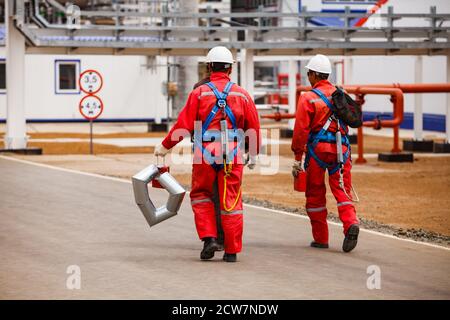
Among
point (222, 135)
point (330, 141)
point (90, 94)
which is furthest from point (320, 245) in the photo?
point (90, 94)

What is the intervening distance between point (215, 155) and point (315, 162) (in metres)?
1.34

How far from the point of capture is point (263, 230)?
13.4 m

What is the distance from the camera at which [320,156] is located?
11.8 m

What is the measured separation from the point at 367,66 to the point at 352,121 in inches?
1249

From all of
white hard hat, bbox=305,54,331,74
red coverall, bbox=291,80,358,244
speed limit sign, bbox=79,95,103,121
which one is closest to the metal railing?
speed limit sign, bbox=79,95,103,121

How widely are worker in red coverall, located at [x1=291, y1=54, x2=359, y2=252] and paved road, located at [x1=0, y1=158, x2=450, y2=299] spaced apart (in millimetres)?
297

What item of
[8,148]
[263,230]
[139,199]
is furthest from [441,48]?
[139,199]

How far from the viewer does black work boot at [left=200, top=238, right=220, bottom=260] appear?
1087cm

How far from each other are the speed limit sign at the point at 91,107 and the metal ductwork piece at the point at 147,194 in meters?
16.5

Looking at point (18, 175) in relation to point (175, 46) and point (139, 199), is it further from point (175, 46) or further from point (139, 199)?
point (139, 199)

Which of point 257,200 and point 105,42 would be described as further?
point 105,42
